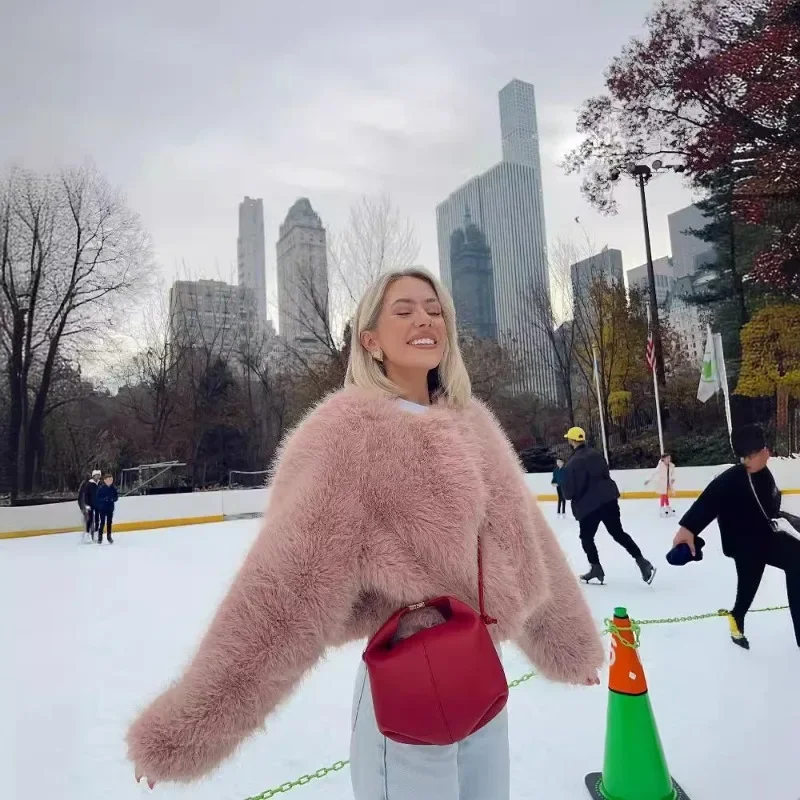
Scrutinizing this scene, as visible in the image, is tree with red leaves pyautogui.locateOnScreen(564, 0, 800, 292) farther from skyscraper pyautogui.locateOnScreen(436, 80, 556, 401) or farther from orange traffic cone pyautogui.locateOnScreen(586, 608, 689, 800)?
orange traffic cone pyautogui.locateOnScreen(586, 608, 689, 800)

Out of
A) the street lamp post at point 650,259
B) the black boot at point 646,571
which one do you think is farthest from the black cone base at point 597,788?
the street lamp post at point 650,259

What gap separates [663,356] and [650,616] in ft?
47.9

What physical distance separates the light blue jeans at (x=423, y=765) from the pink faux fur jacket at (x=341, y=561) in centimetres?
16

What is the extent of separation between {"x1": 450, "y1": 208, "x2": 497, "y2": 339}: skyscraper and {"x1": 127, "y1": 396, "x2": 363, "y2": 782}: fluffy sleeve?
18807 millimetres

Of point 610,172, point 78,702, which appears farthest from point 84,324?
point 78,702

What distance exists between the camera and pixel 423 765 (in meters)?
0.93

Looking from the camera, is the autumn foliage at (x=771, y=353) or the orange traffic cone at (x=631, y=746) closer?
the orange traffic cone at (x=631, y=746)

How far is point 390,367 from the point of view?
49.0 inches

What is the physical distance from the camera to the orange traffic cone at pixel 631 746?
179 cm

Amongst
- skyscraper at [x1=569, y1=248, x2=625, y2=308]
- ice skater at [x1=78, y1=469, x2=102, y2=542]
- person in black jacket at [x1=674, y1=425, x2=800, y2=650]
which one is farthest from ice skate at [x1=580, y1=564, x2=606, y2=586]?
skyscraper at [x1=569, y1=248, x2=625, y2=308]

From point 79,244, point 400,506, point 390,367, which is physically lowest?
point 400,506

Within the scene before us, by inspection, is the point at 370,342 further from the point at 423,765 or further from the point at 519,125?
the point at 519,125

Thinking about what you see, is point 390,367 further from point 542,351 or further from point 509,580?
point 542,351

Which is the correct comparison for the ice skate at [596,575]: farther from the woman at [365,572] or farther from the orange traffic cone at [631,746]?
the woman at [365,572]
